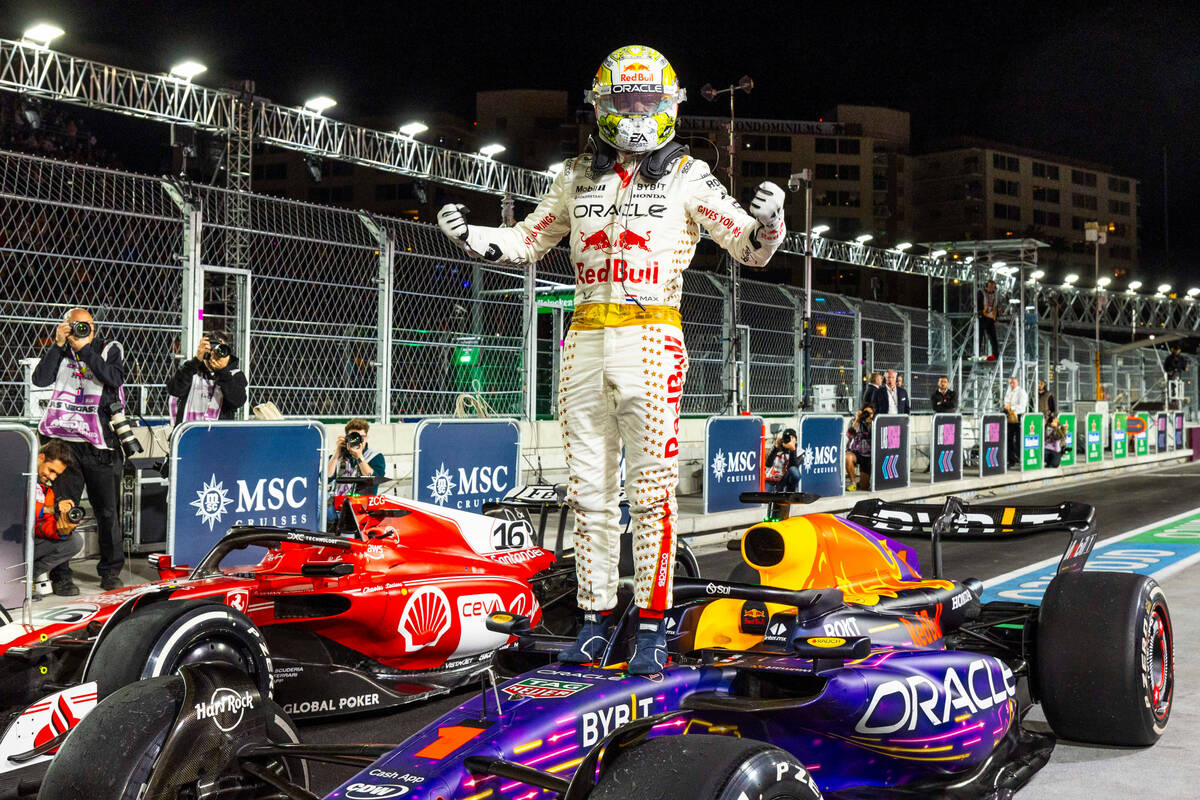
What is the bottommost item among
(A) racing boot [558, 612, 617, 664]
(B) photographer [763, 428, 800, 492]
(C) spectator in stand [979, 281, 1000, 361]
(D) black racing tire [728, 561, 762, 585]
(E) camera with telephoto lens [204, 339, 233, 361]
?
(A) racing boot [558, 612, 617, 664]

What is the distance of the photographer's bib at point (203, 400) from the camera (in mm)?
9078

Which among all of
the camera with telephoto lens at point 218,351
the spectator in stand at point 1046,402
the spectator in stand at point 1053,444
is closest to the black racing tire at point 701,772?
the camera with telephoto lens at point 218,351

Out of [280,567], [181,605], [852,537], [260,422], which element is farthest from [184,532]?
[852,537]

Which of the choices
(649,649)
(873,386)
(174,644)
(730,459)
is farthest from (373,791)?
(873,386)

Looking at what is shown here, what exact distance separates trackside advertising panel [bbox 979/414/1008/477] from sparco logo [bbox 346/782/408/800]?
17822 mm

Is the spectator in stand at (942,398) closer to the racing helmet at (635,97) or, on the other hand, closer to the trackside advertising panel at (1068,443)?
the trackside advertising panel at (1068,443)

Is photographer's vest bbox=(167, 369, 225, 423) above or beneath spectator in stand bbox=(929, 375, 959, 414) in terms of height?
beneath

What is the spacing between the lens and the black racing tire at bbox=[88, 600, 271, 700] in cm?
405

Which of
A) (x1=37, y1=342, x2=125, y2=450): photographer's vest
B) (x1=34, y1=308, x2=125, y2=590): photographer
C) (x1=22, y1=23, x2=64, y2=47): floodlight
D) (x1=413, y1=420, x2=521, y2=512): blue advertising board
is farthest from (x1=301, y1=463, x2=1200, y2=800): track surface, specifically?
(x1=22, y1=23, x2=64, y2=47): floodlight

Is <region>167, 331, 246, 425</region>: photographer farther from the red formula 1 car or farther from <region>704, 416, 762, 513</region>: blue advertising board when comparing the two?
<region>704, 416, 762, 513</region>: blue advertising board

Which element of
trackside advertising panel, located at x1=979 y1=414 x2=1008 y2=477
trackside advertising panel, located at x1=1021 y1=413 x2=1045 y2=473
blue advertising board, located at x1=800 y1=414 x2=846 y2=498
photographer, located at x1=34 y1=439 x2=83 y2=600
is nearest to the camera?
photographer, located at x1=34 y1=439 x2=83 y2=600

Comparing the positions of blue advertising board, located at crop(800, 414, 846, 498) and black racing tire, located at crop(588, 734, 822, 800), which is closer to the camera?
black racing tire, located at crop(588, 734, 822, 800)

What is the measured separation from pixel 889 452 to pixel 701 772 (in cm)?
1485

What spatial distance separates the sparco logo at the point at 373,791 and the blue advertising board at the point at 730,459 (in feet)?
34.0
